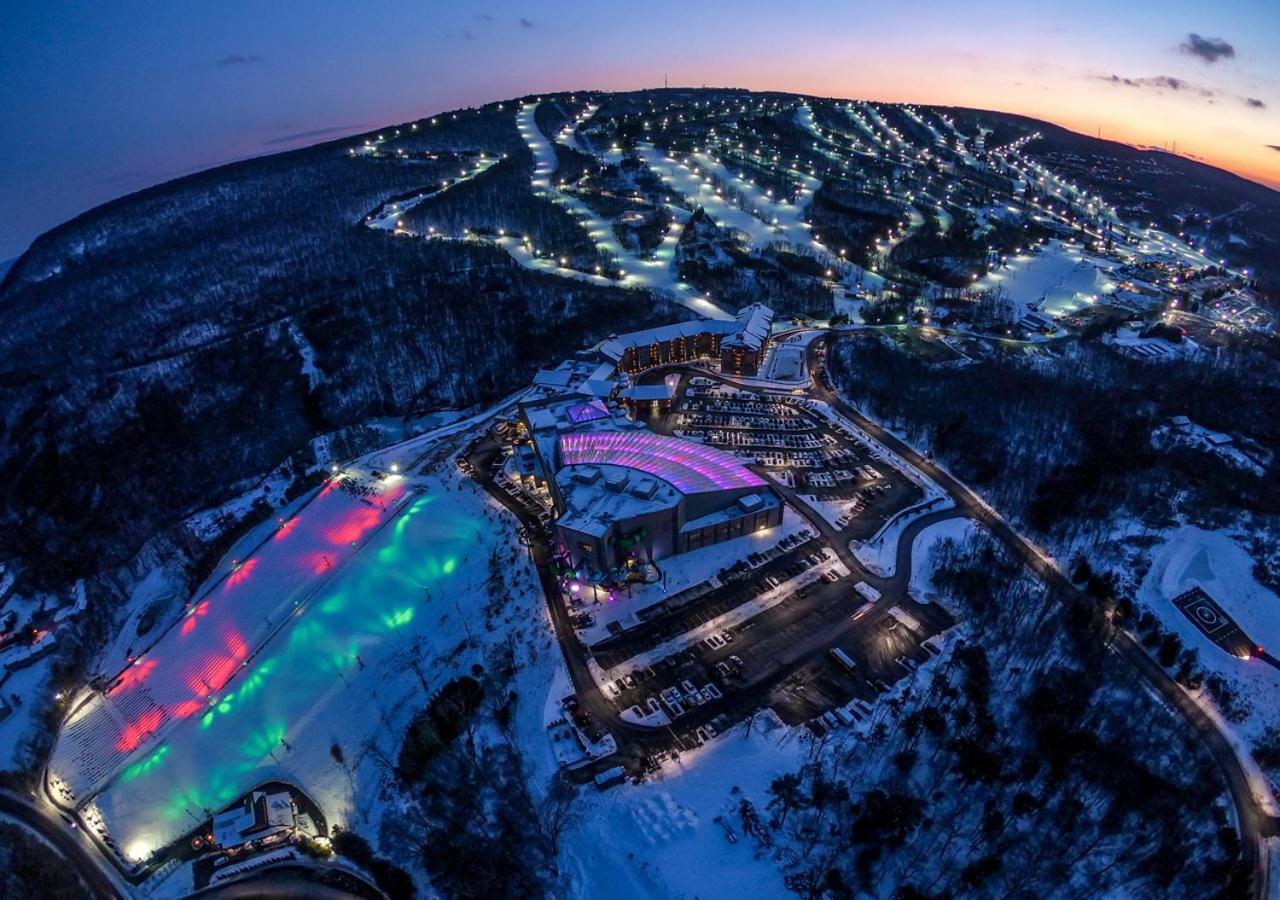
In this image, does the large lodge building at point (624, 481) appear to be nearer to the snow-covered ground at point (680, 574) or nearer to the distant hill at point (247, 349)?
the snow-covered ground at point (680, 574)

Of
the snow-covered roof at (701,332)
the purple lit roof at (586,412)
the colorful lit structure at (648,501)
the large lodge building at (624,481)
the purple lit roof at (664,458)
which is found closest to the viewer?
the colorful lit structure at (648,501)

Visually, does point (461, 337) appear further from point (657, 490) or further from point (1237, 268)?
point (1237, 268)

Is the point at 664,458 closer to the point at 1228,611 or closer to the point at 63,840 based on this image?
the point at 1228,611

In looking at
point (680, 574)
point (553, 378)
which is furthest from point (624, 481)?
point (553, 378)

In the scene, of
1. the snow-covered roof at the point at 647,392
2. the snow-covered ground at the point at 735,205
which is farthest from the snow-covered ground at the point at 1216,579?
the snow-covered ground at the point at 735,205

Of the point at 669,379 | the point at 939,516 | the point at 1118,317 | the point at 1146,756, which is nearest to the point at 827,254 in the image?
the point at 1118,317

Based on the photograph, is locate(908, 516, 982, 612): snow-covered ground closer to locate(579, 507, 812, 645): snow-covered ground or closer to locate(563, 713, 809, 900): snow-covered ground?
locate(579, 507, 812, 645): snow-covered ground
